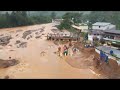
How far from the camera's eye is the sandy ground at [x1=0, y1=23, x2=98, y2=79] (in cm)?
549

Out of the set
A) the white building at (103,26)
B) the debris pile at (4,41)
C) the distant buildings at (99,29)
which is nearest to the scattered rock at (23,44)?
the debris pile at (4,41)

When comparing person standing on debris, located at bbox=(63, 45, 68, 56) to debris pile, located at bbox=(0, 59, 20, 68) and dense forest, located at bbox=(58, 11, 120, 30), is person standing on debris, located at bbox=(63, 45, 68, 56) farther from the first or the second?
debris pile, located at bbox=(0, 59, 20, 68)

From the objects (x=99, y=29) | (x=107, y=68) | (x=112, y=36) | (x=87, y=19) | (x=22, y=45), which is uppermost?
(x=87, y=19)

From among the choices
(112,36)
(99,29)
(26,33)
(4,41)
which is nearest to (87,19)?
(99,29)

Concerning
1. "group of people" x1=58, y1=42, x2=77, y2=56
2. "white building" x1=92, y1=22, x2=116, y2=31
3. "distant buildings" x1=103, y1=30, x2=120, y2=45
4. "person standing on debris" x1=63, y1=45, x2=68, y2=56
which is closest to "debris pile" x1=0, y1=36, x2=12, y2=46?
"group of people" x1=58, y1=42, x2=77, y2=56

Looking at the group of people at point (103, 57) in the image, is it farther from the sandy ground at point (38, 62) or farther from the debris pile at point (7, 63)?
the debris pile at point (7, 63)

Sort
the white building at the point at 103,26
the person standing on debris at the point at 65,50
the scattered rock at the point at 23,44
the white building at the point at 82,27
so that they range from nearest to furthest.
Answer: the white building at the point at 103,26 → the white building at the point at 82,27 → the scattered rock at the point at 23,44 → the person standing on debris at the point at 65,50

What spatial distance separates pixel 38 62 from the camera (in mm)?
6062

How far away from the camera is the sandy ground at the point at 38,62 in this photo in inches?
216

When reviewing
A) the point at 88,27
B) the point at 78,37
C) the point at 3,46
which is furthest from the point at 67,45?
the point at 3,46

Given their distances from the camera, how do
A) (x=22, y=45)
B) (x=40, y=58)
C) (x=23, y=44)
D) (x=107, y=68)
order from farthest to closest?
(x=23, y=44) < (x=22, y=45) < (x=40, y=58) < (x=107, y=68)

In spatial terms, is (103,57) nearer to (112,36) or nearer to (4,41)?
(112,36)

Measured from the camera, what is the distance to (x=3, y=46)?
6.30 m

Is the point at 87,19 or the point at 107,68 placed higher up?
the point at 87,19
